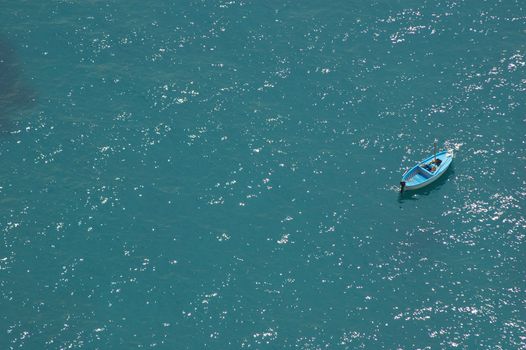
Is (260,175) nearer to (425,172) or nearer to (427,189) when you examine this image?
(425,172)

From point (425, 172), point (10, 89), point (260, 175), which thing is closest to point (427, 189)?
point (425, 172)

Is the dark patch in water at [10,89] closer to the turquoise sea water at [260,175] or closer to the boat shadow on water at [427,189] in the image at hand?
the turquoise sea water at [260,175]

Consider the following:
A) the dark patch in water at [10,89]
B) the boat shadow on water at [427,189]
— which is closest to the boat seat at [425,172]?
the boat shadow on water at [427,189]

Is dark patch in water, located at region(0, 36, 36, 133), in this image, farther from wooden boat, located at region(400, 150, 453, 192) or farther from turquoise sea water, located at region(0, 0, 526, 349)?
wooden boat, located at region(400, 150, 453, 192)

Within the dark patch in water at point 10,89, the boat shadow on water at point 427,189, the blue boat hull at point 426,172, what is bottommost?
the boat shadow on water at point 427,189

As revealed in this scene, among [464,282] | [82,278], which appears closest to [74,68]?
[82,278]

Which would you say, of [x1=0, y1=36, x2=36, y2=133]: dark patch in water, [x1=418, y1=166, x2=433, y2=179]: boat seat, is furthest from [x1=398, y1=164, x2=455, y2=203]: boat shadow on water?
[x1=0, y1=36, x2=36, y2=133]: dark patch in water

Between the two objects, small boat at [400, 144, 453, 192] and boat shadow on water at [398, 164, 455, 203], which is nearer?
small boat at [400, 144, 453, 192]
